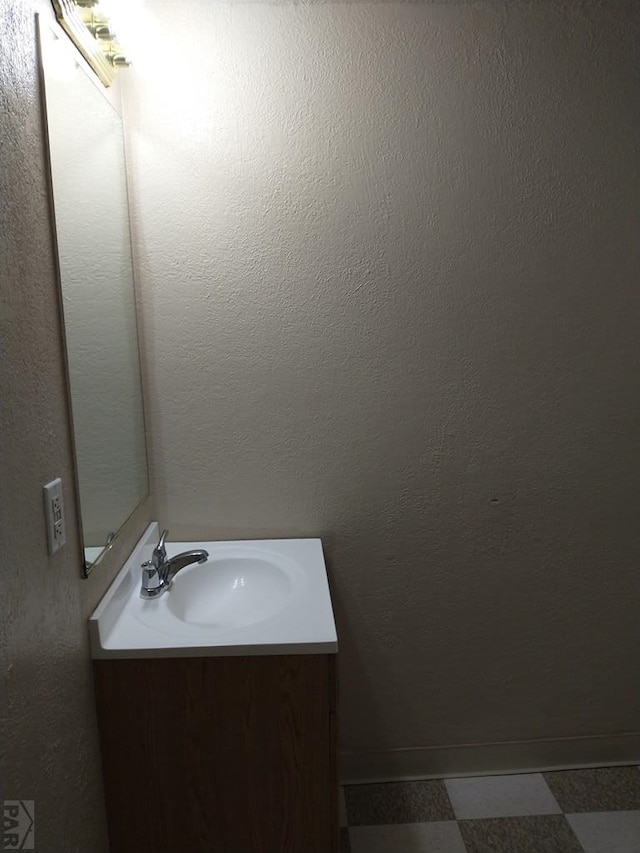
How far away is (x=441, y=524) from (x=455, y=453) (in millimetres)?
234

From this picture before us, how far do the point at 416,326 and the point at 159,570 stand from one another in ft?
3.32

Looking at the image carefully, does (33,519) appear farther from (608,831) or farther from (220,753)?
(608,831)

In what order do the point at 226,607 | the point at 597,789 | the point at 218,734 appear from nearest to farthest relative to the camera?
the point at 218,734, the point at 226,607, the point at 597,789

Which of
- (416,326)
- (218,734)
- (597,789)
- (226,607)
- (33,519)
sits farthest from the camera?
(597,789)

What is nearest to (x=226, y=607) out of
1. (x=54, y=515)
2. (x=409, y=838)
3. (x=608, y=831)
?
(x=54, y=515)

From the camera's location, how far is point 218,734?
123 centimetres

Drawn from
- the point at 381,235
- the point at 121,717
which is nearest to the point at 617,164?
the point at 381,235

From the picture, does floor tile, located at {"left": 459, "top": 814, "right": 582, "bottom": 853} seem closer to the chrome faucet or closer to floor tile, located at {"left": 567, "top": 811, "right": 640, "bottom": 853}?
floor tile, located at {"left": 567, "top": 811, "right": 640, "bottom": 853}

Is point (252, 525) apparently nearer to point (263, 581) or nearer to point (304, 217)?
point (263, 581)

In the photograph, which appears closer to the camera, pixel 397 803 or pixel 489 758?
pixel 397 803

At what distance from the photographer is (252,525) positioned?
177 centimetres

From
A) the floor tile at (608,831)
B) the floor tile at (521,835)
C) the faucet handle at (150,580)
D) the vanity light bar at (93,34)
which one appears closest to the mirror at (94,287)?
the vanity light bar at (93,34)

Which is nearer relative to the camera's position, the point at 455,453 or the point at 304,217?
the point at 304,217

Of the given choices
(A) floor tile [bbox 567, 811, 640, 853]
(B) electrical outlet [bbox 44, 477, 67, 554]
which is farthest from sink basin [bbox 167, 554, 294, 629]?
(A) floor tile [bbox 567, 811, 640, 853]
